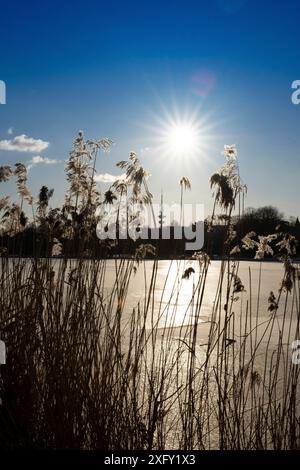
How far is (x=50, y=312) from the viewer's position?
2.43 metres

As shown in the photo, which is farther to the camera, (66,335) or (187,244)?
(187,244)

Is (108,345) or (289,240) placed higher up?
(289,240)

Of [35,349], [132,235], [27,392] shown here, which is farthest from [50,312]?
[132,235]

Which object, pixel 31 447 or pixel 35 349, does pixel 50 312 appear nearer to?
pixel 35 349

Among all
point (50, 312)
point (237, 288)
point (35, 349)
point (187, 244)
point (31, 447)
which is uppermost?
point (187, 244)

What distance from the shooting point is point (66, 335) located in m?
2.26

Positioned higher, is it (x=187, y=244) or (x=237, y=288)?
(x=187, y=244)

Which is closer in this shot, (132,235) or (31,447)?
(31,447)

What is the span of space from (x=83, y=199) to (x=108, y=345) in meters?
0.86

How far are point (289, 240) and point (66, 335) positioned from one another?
1.17m
